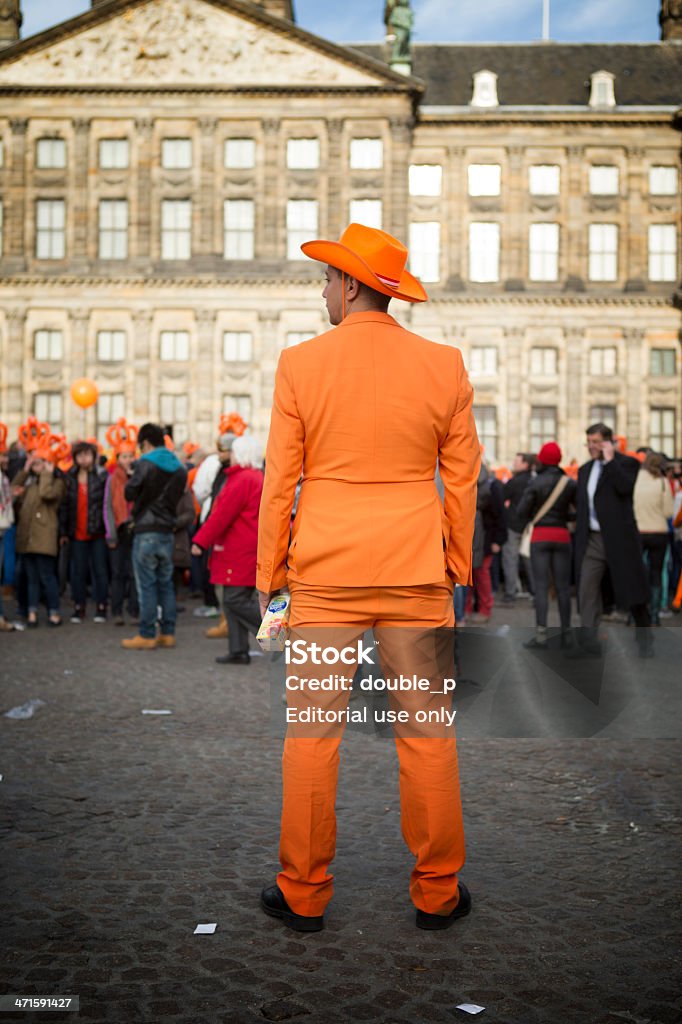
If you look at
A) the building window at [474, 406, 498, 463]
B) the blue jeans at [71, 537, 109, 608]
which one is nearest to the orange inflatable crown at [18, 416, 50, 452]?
the blue jeans at [71, 537, 109, 608]

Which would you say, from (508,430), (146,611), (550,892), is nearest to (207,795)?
(550,892)

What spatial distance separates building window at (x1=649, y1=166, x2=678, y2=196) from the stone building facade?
0.07 metres

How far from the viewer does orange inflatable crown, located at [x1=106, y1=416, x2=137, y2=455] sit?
40.8 ft

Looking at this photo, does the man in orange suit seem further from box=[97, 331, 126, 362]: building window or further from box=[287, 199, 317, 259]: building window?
box=[97, 331, 126, 362]: building window

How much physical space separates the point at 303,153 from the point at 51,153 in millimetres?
8766

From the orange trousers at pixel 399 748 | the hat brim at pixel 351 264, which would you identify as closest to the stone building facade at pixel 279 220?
the hat brim at pixel 351 264

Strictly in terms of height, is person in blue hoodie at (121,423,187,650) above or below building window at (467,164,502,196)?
below

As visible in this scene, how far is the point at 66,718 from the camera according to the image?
700cm

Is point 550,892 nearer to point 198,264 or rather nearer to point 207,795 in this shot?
point 207,795

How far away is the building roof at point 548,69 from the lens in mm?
42219

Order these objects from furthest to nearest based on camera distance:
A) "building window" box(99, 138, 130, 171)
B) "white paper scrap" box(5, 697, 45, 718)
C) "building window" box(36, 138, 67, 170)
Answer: "building window" box(36, 138, 67, 170) → "building window" box(99, 138, 130, 171) → "white paper scrap" box(5, 697, 45, 718)

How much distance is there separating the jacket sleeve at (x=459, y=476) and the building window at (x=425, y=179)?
38.8 meters

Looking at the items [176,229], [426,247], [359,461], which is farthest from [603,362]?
[359,461]

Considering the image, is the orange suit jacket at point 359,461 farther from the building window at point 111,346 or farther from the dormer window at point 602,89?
the dormer window at point 602,89
